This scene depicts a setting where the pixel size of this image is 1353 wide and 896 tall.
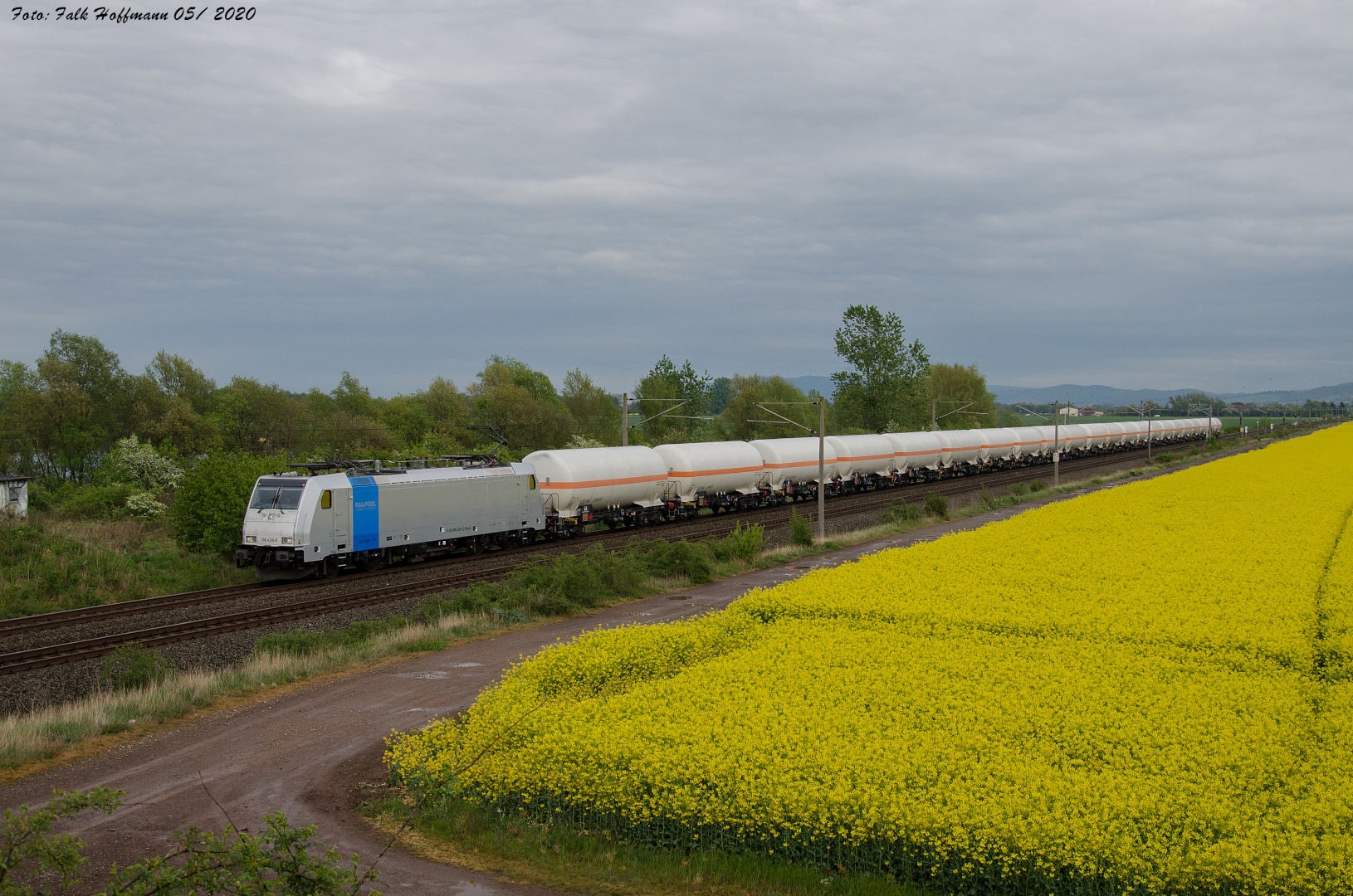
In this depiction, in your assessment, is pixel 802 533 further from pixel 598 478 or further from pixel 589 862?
pixel 589 862

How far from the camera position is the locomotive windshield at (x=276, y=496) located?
28.0 metres

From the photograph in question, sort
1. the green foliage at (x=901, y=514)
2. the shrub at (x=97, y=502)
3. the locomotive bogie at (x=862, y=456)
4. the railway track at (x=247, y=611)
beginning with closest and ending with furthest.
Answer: the railway track at (x=247, y=611), the green foliage at (x=901, y=514), the shrub at (x=97, y=502), the locomotive bogie at (x=862, y=456)

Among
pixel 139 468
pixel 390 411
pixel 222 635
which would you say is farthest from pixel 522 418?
pixel 222 635

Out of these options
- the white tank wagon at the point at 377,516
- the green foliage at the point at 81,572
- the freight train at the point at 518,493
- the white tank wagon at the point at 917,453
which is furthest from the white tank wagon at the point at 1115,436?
the green foliage at the point at 81,572

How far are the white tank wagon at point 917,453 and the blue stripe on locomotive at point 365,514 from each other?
129 ft

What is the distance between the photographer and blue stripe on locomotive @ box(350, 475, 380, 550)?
29.5m

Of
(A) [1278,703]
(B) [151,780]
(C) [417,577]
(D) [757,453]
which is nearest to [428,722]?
(B) [151,780]

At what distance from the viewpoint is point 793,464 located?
51.4m

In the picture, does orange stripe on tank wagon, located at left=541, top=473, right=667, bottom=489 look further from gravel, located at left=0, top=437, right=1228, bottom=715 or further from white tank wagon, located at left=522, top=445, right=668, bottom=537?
gravel, located at left=0, top=437, right=1228, bottom=715

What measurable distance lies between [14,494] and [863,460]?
48.1 metres

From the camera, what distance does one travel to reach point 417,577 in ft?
97.3

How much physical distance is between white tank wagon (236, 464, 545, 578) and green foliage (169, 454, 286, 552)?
102cm

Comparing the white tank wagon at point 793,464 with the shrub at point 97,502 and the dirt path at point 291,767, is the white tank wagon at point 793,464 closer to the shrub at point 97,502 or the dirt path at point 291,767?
the dirt path at point 291,767

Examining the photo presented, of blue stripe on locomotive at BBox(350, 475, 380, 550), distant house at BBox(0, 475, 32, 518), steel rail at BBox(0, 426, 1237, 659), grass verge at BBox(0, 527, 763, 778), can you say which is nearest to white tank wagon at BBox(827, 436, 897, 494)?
steel rail at BBox(0, 426, 1237, 659)
